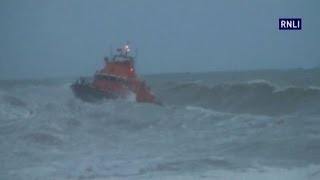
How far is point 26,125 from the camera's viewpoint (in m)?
11.8

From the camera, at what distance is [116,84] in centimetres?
2045

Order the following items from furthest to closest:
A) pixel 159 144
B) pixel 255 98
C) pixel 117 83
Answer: pixel 117 83 → pixel 255 98 → pixel 159 144

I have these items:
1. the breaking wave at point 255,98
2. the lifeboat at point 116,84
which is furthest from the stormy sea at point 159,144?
the lifeboat at point 116,84

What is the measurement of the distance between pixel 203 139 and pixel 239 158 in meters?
1.96

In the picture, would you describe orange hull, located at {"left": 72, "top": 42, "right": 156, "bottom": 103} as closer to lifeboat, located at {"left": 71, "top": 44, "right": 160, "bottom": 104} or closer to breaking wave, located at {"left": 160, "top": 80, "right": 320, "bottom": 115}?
lifeboat, located at {"left": 71, "top": 44, "right": 160, "bottom": 104}

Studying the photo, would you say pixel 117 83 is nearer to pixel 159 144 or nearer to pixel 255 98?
pixel 255 98

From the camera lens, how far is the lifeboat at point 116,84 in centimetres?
1983

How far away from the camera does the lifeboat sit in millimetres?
19828

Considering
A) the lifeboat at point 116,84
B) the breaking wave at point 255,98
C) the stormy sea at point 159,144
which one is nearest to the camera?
the stormy sea at point 159,144

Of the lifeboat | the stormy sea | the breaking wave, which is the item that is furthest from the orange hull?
the stormy sea

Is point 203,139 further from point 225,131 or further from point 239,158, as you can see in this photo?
point 239,158

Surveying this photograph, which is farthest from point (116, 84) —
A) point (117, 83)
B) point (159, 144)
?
point (159, 144)

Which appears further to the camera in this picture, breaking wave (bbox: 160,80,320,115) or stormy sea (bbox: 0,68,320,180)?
breaking wave (bbox: 160,80,320,115)

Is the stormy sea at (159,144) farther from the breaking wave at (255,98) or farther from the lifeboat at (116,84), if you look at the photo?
the lifeboat at (116,84)
